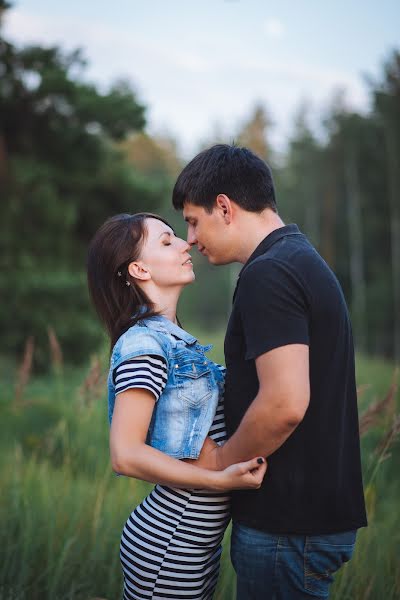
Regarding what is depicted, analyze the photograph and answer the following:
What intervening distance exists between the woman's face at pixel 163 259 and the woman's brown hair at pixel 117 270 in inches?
1.2

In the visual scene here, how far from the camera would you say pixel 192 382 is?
214 cm

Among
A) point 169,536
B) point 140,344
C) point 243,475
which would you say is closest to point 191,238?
point 140,344

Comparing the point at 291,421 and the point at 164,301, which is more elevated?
the point at 164,301

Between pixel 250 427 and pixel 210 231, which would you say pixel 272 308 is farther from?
pixel 210 231

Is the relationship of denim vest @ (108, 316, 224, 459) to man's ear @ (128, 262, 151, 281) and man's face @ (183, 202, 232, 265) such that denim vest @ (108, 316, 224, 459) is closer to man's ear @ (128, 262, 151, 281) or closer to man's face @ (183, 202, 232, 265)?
man's ear @ (128, 262, 151, 281)

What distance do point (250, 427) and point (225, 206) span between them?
2.62 ft

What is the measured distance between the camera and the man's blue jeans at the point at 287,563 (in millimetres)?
2010

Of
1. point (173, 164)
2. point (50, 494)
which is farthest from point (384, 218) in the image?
point (50, 494)

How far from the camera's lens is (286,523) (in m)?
2.00

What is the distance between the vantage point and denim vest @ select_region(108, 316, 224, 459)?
6.86 feet

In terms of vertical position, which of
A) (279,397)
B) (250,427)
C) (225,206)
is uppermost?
(225,206)

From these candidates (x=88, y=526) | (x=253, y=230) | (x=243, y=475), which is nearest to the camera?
(x=243, y=475)

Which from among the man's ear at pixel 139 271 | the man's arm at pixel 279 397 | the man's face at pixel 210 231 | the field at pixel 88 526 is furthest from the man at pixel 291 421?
the field at pixel 88 526

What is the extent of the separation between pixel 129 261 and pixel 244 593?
1.19 metres
